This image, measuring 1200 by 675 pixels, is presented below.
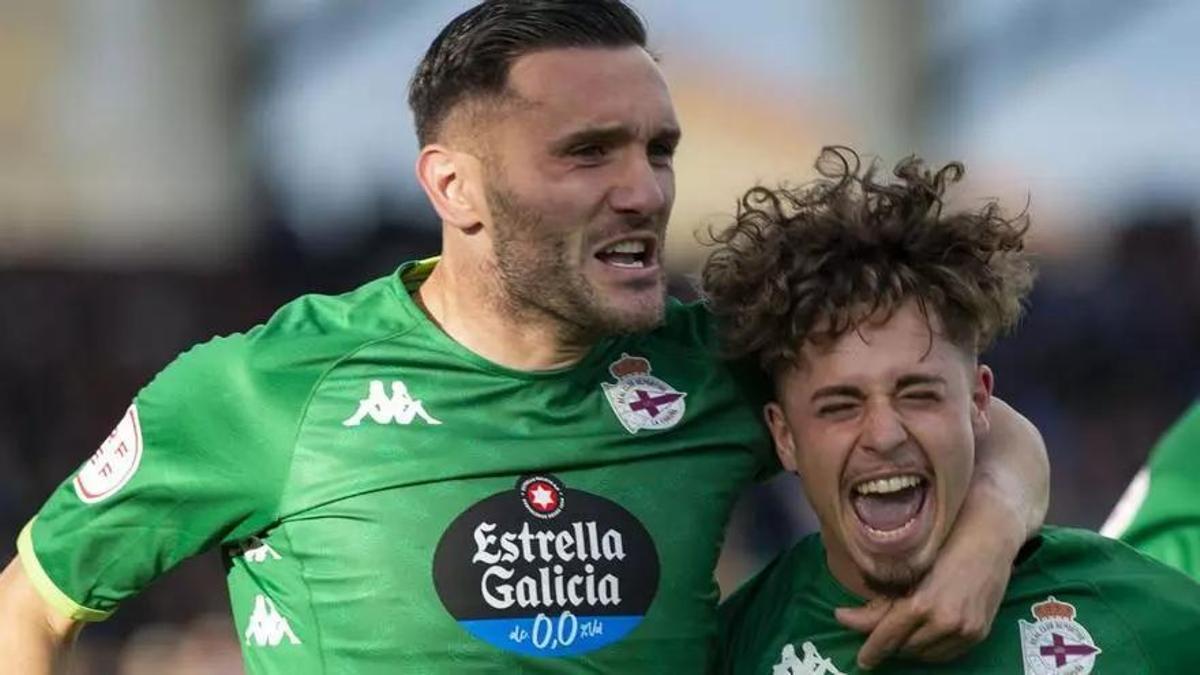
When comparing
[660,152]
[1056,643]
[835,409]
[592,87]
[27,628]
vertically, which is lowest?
[27,628]

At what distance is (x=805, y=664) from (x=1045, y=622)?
377mm

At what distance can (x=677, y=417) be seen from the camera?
12.2 feet

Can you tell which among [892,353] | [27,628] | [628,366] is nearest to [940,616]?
[892,353]

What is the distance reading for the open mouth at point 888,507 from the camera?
11.5 feet

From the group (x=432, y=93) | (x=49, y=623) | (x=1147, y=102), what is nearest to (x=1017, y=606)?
(x=432, y=93)

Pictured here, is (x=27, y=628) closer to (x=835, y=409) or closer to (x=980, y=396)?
(x=835, y=409)

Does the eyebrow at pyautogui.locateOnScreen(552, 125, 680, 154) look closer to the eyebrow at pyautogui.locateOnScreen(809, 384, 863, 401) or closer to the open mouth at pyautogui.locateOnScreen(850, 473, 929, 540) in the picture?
the eyebrow at pyautogui.locateOnScreen(809, 384, 863, 401)

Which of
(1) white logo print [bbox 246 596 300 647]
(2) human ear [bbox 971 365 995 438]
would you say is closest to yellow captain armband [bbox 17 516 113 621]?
(1) white logo print [bbox 246 596 300 647]

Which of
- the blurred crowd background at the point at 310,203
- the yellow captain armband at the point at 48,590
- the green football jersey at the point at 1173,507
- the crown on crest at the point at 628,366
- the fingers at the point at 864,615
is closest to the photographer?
the fingers at the point at 864,615

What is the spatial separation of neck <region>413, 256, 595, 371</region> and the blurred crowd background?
14.4 ft

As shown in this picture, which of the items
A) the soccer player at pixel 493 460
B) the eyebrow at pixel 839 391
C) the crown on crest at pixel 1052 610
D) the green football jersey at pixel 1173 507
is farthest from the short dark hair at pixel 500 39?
the green football jersey at pixel 1173 507

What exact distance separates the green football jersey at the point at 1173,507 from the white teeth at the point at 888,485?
4.29 ft

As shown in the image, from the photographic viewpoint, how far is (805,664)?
3.62m

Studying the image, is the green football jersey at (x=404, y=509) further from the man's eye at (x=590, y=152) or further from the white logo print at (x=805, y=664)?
the man's eye at (x=590, y=152)
